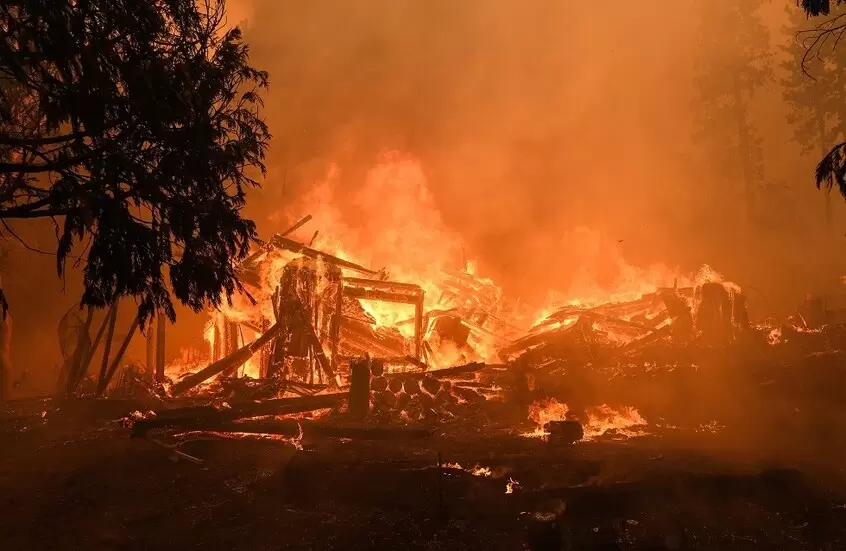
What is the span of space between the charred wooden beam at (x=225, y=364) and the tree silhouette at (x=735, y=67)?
30558 mm

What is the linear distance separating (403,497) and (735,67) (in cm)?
3639

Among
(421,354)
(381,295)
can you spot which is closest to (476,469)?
(421,354)

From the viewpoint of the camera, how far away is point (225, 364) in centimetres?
1388

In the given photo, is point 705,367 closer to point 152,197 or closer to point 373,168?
point 152,197

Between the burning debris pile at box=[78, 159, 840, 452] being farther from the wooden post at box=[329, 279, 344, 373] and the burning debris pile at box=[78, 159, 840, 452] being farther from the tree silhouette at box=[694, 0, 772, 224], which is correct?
the tree silhouette at box=[694, 0, 772, 224]

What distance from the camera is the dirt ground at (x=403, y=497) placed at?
6281mm

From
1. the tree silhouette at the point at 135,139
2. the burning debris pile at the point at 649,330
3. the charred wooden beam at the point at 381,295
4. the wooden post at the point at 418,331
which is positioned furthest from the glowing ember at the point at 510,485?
the charred wooden beam at the point at 381,295

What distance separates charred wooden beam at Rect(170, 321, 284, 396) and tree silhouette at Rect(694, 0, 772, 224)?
30558 mm

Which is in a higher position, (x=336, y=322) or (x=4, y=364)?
(x=336, y=322)

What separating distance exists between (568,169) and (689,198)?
909 centimetres

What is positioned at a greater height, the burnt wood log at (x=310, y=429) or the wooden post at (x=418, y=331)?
the wooden post at (x=418, y=331)

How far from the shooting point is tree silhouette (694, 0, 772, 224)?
105 ft

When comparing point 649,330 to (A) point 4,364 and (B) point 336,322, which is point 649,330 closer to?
(B) point 336,322

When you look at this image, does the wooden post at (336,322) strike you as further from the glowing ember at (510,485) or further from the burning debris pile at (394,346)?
the glowing ember at (510,485)
